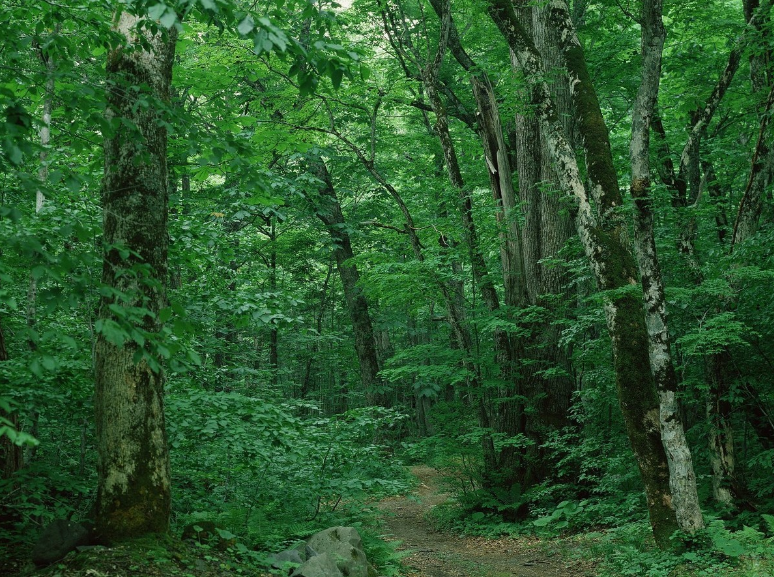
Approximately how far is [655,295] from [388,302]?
5.17 metres

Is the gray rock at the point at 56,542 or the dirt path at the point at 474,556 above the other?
the gray rock at the point at 56,542

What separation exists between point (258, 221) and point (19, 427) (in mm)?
10851

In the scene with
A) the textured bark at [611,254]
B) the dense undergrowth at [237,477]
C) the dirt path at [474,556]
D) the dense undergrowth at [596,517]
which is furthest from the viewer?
the dirt path at [474,556]

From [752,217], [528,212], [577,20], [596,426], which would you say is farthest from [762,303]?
[577,20]

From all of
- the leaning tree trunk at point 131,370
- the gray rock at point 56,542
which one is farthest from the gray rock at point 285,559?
the gray rock at point 56,542

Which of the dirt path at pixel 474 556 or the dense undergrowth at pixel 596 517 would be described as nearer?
the dense undergrowth at pixel 596 517

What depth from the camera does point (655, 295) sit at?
670cm

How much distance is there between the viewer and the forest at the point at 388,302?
431cm

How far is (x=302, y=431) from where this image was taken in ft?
21.8

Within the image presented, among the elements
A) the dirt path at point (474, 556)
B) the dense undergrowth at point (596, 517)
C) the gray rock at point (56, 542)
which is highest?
the gray rock at point (56, 542)

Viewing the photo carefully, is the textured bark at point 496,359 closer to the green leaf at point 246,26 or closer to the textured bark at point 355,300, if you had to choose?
the textured bark at point 355,300

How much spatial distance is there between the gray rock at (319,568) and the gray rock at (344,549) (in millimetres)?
319

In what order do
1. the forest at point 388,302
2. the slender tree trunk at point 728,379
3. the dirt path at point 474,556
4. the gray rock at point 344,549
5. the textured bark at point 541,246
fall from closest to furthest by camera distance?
1. the forest at point 388,302
2. the gray rock at point 344,549
3. the dirt path at point 474,556
4. the slender tree trunk at point 728,379
5. the textured bark at point 541,246

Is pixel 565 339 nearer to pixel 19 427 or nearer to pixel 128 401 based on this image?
pixel 128 401
